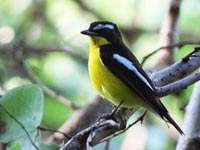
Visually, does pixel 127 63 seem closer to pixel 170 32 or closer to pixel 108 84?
pixel 108 84

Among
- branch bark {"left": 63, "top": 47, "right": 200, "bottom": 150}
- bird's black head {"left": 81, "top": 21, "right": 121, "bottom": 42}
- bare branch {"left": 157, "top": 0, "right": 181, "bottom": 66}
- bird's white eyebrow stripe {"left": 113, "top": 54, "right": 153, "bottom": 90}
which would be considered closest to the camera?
branch bark {"left": 63, "top": 47, "right": 200, "bottom": 150}

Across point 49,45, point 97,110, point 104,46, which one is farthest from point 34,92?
point 49,45

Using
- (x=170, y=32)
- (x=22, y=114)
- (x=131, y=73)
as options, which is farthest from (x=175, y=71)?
(x=170, y=32)

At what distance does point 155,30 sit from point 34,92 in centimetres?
211

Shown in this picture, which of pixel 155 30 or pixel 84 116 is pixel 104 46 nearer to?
pixel 84 116

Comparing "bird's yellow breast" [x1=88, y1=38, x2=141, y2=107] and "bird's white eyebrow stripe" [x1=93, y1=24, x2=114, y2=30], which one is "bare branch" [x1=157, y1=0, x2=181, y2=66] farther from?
"bird's yellow breast" [x1=88, y1=38, x2=141, y2=107]

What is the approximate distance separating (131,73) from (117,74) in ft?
0.22

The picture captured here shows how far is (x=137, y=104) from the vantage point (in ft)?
8.04

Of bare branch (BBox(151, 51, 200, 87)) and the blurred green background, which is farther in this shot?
the blurred green background

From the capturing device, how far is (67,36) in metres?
4.18

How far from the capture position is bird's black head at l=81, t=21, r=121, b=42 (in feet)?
8.78

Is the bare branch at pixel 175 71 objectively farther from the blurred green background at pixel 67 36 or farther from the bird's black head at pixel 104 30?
the blurred green background at pixel 67 36

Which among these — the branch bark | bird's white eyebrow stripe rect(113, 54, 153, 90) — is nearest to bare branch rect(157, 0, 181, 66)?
bird's white eyebrow stripe rect(113, 54, 153, 90)

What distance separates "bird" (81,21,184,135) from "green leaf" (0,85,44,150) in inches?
16.1
